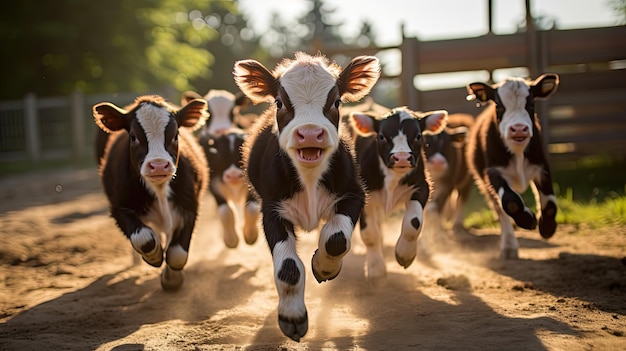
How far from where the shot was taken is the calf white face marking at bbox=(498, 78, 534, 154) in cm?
Result: 709

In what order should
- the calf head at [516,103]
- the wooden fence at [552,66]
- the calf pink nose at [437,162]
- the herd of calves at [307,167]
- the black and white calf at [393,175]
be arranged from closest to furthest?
the herd of calves at [307,167] < the black and white calf at [393,175] < the calf head at [516,103] < the calf pink nose at [437,162] < the wooden fence at [552,66]

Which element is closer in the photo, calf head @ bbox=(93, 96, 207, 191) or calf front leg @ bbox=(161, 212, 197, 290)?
calf head @ bbox=(93, 96, 207, 191)

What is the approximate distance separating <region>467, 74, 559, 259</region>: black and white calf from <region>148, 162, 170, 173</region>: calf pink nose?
11.1ft

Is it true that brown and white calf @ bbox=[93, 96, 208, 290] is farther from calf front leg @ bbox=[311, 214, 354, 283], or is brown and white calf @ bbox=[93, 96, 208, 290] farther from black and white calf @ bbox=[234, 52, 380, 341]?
calf front leg @ bbox=[311, 214, 354, 283]

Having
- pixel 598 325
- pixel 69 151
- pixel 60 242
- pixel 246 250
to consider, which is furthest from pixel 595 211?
pixel 69 151

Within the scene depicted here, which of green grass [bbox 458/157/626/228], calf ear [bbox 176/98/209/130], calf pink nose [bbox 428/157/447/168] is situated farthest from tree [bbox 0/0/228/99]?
calf ear [bbox 176/98/209/130]

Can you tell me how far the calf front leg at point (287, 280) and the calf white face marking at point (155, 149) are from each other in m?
1.18

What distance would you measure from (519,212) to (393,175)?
1.32 m

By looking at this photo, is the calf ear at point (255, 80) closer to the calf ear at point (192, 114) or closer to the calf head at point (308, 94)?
the calf head at point (308, 94)

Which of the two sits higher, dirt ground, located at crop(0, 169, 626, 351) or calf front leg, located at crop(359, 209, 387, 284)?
calf front leg, located at crop(359, 209, 387, 284)

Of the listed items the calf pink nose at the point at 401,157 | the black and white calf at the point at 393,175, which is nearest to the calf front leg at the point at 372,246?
the black and white calf at the point at 393,175

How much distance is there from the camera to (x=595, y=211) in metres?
9.89

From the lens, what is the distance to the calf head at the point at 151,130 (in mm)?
5809

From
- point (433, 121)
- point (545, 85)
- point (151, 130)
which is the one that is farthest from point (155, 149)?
point (545, 85)
